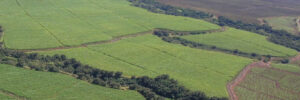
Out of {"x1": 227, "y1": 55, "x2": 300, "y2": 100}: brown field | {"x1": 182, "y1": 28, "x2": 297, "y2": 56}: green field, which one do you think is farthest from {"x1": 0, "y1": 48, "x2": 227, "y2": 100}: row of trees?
{"x1": 182, "y1": 28, "x2": 297, "y2": 56}: green field

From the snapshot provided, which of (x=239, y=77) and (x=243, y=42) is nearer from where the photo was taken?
(x=239, y=77)

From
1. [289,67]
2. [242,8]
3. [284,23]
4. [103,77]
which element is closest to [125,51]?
[103,77]

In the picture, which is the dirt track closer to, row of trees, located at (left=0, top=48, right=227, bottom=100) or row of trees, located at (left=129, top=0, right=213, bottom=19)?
row of trees, located at (left=0, top=48, right=227, bottom=100)

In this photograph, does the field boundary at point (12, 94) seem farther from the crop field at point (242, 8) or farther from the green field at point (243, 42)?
the crop field at point (242, 8)

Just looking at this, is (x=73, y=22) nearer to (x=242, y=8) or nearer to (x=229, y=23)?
(x=229, y=23)

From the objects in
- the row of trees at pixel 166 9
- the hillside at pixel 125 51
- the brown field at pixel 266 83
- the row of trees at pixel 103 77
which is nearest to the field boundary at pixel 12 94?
the hillside at pixel 125 51

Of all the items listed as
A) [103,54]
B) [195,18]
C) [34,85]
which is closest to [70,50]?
[103,54]
